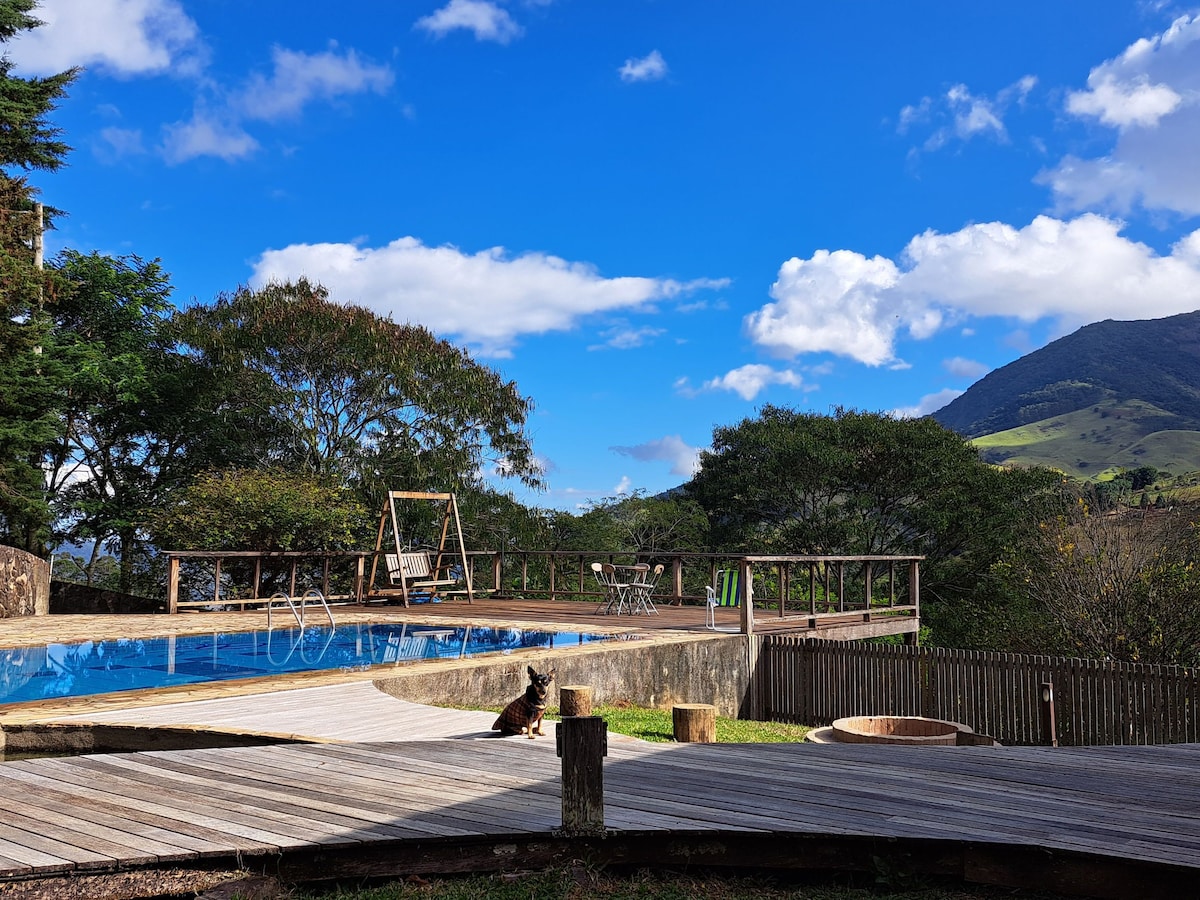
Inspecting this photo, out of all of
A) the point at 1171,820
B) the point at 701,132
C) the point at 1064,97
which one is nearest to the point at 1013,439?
the point at 1064,97

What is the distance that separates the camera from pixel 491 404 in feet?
65.7

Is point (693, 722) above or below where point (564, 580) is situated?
below

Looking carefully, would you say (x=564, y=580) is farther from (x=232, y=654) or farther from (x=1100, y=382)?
(x=1100, y=382)

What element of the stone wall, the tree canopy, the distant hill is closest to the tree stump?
the stone wall

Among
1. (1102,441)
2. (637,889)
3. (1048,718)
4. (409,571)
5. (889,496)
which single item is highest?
(1102,441)

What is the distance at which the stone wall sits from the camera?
1302 centimetres

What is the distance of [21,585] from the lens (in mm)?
13312

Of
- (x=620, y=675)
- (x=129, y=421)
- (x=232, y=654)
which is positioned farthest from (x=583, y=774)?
(x=129, y=421)

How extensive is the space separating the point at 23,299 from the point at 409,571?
7597mm

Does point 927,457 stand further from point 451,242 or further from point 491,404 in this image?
point 451,242

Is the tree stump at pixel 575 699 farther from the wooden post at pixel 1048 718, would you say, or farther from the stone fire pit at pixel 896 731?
the wooden post at pixel 1048 718

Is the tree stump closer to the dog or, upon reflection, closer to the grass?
the dog

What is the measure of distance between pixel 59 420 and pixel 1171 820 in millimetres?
17719

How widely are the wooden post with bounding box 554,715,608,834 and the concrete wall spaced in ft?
14.3
